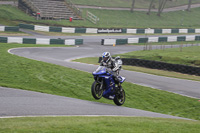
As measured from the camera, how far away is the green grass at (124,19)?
49.6m

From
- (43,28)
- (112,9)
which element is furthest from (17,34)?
(112,9)

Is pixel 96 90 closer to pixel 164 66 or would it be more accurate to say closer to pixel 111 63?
pixel 111 63

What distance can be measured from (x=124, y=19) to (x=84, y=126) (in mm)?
55883

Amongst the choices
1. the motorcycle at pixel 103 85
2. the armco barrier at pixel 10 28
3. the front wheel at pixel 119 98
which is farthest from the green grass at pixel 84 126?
the armco barrier at pixel 10 28

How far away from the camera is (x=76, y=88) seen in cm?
1548

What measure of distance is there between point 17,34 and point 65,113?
34.8 meters

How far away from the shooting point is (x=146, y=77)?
890 inches

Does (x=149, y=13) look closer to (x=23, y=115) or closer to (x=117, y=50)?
(x=117, y=50)

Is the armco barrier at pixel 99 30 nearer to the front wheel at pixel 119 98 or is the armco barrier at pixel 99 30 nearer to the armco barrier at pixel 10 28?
the armco barrier at pixel 10 28

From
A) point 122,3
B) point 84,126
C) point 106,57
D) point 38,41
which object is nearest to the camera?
point 84,126

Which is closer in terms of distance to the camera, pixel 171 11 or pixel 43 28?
pixel 43 28

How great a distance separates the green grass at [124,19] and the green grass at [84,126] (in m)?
41.0

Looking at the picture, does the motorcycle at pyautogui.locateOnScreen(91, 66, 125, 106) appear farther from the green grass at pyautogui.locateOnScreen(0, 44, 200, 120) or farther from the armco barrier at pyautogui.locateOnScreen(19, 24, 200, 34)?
the armco barrier at pyautogui.locateOnScreen(19, 24, 200, 34)

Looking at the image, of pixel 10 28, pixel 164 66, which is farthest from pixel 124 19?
pixel 164 66
